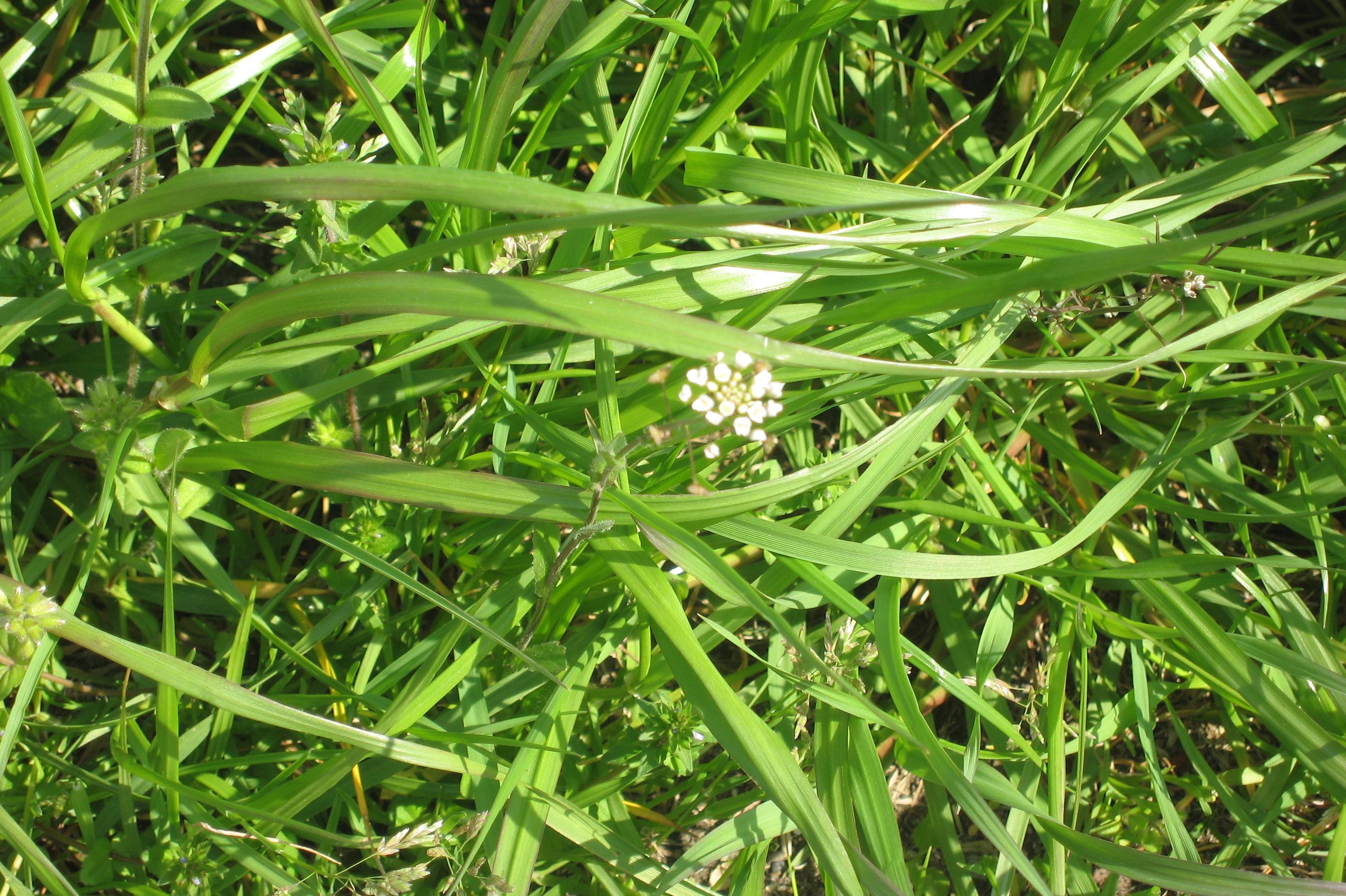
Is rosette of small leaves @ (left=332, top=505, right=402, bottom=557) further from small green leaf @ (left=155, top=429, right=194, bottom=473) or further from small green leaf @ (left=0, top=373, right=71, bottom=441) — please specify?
small green leaf @ (left=0, top=373, right=71, bottom=441)

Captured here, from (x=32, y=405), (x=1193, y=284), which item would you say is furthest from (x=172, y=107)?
(x=1193, y=284)

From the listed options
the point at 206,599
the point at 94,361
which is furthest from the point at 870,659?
the point at 94,361

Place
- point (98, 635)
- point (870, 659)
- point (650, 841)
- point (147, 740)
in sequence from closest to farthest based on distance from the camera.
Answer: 1. point (98, 635)
2. point (870, 659)
3. point (147, 740)
4. point (650, 841)

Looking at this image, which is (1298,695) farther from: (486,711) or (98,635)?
(98,635)

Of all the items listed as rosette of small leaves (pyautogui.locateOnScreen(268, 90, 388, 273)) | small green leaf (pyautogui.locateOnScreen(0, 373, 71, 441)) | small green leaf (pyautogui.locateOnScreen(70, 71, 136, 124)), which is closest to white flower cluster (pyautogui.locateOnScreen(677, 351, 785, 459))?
rosette of small leaves (pyautogui.locateOnScreen(268, 90, 388, 273))

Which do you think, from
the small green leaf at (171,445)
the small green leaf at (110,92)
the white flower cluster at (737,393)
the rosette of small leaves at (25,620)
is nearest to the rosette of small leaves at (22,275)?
the small green leaf at (110,92)

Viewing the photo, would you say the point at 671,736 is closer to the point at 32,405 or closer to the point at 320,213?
the point at 320,213
